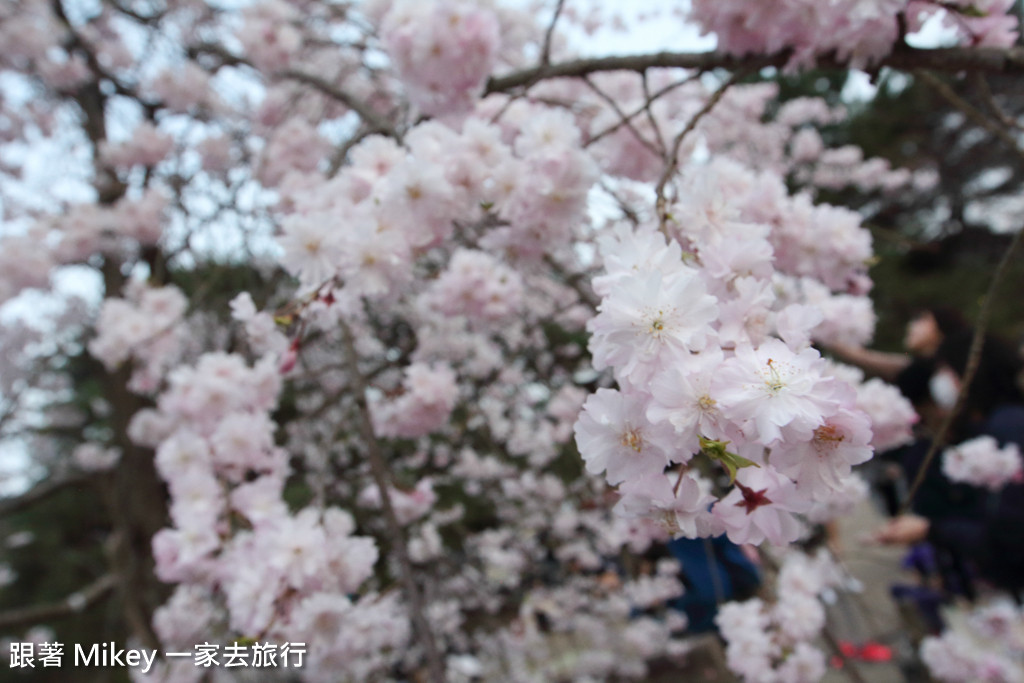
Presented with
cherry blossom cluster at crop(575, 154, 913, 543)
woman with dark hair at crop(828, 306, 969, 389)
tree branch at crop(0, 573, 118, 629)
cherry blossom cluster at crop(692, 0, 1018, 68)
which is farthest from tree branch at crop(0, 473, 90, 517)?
woman with dark hair at crop(828, 306, 969, 389)

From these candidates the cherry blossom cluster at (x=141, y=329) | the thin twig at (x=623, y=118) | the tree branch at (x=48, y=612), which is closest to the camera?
the thin twig at (x=623, y=118)

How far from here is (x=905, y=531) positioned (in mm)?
2820

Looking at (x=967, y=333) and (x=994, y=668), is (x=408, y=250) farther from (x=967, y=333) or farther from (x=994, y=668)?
(x=994, y=668)

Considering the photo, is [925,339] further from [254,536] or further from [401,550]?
[254,536]

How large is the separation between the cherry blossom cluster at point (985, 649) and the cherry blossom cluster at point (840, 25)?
2955 mm

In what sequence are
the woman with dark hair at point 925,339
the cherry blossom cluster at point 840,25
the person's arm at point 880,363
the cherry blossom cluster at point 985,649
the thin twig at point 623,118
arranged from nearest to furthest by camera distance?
the cherry blossom cluster at point 840,25 < the thin twig at point 623,118 < the woman with dark hair at point 925,339 < the person's arm at point 880,363 < the cherry blossom cluster at point 985,649

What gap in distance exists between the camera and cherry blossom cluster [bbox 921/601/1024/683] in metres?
2.91

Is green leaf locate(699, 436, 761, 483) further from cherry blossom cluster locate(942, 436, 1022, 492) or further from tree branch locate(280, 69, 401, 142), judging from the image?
cherry blossom cluster locate(942, 436, 1022, 492)

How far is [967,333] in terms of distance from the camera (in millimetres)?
2521

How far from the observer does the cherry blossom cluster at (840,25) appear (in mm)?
1025

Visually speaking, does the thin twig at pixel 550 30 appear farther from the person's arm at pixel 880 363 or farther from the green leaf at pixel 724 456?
the person's arm at pixel 880 363

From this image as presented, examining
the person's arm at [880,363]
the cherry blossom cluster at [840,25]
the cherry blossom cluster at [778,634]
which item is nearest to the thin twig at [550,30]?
the cherry blossom cluster at [840,25]

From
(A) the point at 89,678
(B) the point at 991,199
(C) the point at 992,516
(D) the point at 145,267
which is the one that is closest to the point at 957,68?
(C) the point at 992,516

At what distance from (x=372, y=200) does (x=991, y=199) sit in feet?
33.3
